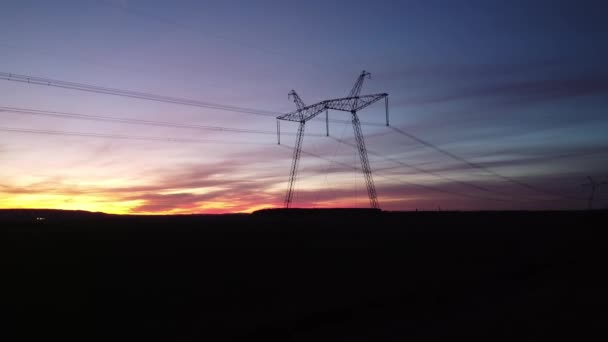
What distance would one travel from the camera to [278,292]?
2058cm

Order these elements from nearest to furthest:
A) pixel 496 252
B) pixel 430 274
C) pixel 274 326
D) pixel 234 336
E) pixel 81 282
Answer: pixel 234 336 → pixel 274 326 → pixel 81 282 → pixel 430 274 → pixel 496 252

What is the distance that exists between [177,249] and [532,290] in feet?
59.7

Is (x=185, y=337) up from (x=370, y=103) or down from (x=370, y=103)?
down

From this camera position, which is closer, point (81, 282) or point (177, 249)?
point (81, 282)

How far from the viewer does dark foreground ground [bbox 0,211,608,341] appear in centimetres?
1527

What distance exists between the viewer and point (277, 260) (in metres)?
27.0

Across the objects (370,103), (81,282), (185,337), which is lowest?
(185,337)

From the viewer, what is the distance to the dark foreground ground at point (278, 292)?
15.3m

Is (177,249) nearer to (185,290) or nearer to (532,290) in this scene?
(185,290)

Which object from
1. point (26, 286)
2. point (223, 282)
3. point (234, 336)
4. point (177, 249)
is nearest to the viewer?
point (234, 336)

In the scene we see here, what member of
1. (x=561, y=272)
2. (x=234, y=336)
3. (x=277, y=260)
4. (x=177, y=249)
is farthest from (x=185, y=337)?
(x=561, y=272)

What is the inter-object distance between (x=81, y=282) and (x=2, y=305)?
11.7 feet

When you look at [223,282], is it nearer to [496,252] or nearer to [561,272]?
[561,272]

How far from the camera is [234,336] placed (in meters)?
14.8
